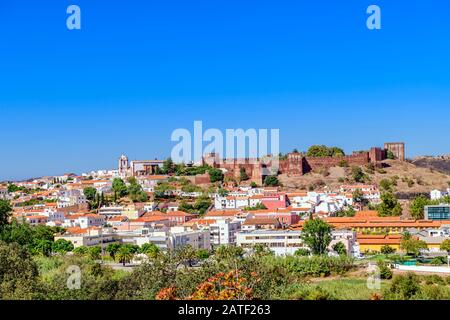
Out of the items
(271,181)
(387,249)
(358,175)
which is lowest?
(387,249)

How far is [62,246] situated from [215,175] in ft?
58.4

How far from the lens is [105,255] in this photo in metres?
18.9

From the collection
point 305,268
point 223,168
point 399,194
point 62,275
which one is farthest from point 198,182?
point 62,275

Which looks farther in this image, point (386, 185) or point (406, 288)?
point (386, 185)

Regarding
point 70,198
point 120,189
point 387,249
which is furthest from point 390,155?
point 387,249

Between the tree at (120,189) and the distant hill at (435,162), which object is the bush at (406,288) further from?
the distant hill at (435,162)

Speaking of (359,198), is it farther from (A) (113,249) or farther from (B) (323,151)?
(A) (113,249)

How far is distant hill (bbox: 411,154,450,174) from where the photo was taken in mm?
48375

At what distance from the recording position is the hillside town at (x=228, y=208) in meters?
19.3

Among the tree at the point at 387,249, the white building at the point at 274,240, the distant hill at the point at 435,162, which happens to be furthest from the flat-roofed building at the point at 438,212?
the distant hill at the point at 435,162

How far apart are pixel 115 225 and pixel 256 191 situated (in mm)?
9895

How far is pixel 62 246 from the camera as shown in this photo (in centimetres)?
1827

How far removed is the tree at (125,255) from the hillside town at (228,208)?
5.10ft
